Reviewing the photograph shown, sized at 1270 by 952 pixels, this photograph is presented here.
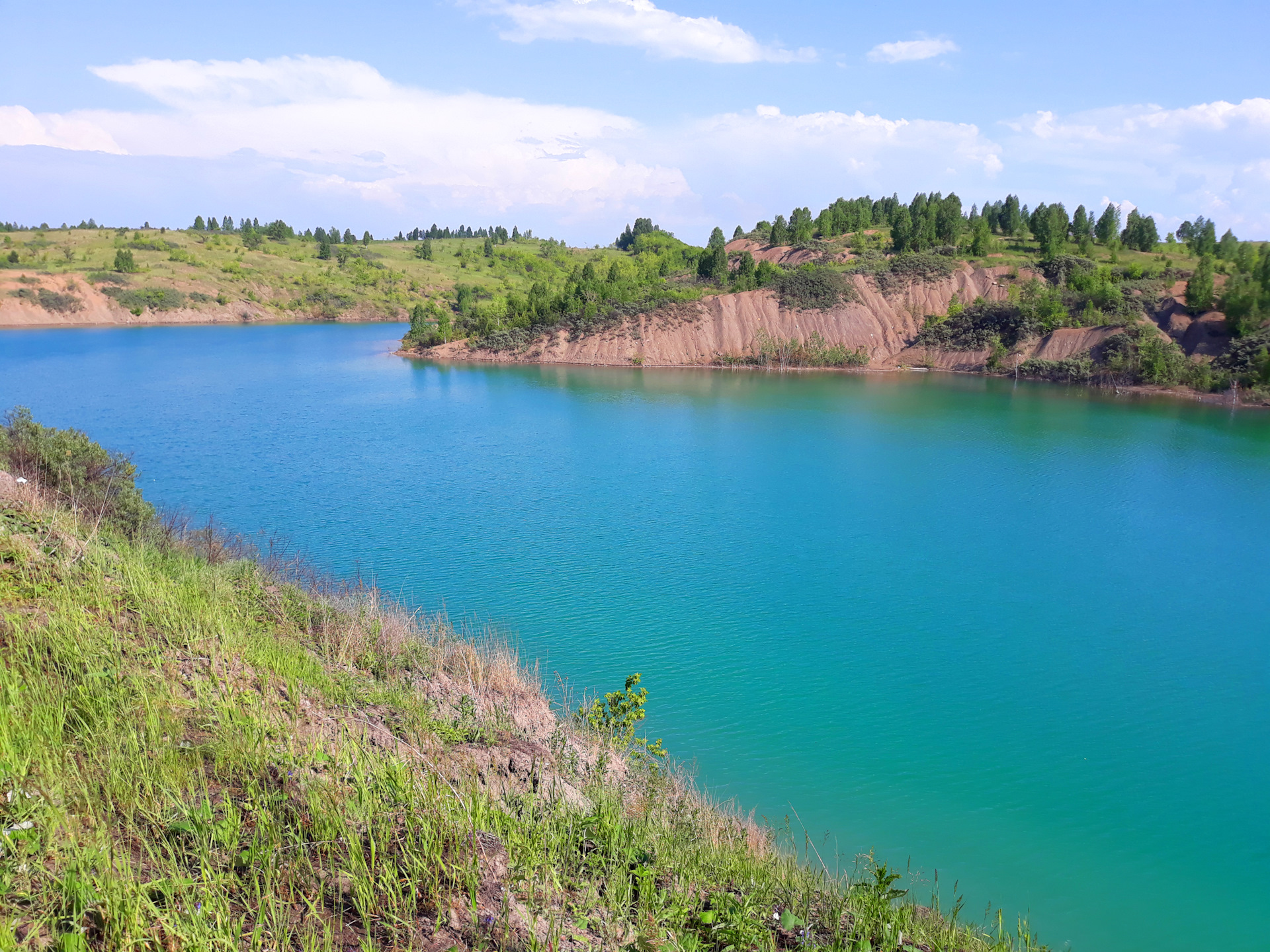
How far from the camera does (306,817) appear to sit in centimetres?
559

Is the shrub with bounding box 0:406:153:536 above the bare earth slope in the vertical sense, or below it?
below

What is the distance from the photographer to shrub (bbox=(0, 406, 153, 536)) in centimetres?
1501

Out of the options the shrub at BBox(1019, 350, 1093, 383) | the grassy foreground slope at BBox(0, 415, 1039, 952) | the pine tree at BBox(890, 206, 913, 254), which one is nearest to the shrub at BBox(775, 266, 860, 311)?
the pine tree at BBox(890, 206, 913, 254)

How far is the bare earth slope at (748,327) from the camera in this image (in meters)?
Result: 64.3

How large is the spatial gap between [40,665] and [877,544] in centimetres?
1931

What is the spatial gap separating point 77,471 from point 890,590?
716 inches

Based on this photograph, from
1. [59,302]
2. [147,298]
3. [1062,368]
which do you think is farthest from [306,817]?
[147,298]

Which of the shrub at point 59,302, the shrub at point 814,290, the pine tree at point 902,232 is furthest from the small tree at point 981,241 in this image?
the shrub at point 59,302

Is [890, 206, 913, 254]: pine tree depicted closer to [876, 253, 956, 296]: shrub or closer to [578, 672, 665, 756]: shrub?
[876, 253, 956, 296]: shrub

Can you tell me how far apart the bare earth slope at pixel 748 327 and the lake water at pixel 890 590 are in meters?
21.6

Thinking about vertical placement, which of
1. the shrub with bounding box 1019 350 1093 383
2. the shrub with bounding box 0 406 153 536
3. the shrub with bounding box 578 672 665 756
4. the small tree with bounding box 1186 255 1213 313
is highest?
the small tree with bounding box 1186 255 1213 313

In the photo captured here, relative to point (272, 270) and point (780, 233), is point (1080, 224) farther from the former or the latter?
point (272, 270)

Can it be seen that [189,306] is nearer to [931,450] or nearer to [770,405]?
[770,405]

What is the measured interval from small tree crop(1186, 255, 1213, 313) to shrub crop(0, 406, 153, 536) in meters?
62.1
